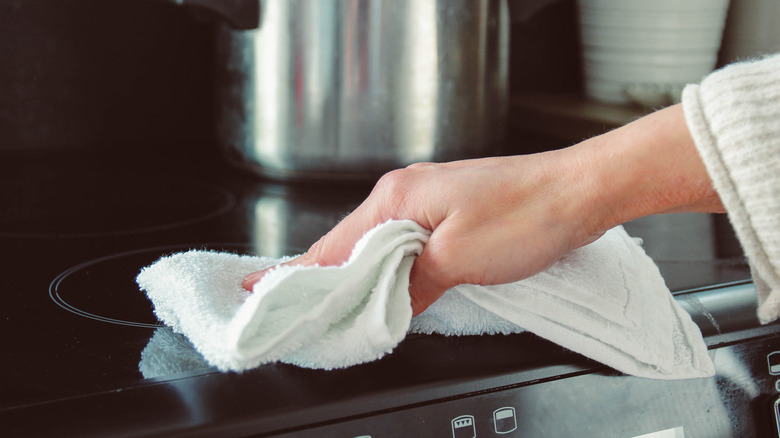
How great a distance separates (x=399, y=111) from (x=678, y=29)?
467mm

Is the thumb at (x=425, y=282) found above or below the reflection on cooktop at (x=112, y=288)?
above

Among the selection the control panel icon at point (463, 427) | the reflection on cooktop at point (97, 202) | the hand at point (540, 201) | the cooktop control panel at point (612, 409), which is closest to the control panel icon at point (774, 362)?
the cooktop control panel at point (612, 409)

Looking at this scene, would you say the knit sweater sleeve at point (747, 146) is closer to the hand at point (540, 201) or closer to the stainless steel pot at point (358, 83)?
the hand at point (540, 201)

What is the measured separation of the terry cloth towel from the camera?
16.4 inches

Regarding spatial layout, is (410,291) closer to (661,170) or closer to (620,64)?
(661,170)

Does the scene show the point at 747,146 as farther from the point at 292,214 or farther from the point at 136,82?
the point at 136,82

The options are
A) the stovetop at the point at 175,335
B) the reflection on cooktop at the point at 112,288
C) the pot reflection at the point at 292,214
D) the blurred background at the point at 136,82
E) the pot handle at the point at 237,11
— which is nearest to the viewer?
the stovetop at the point at 175,335

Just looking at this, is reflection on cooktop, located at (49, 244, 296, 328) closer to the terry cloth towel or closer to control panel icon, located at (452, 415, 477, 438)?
the terry cloth towel

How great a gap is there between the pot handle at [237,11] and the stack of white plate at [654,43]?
1.71ft

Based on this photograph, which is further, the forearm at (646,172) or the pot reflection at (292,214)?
the pot reflection at (292,214)

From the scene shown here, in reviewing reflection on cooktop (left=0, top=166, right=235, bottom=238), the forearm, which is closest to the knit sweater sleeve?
the forearm

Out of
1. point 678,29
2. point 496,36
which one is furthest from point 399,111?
point 678,29

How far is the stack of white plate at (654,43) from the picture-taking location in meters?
1.05

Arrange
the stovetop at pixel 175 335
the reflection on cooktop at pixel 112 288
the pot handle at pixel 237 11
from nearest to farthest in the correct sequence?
the stovetop at pixel 175 335, the reflection on cooktop at pixel 112 288, the pot handle at pixel 237 11
